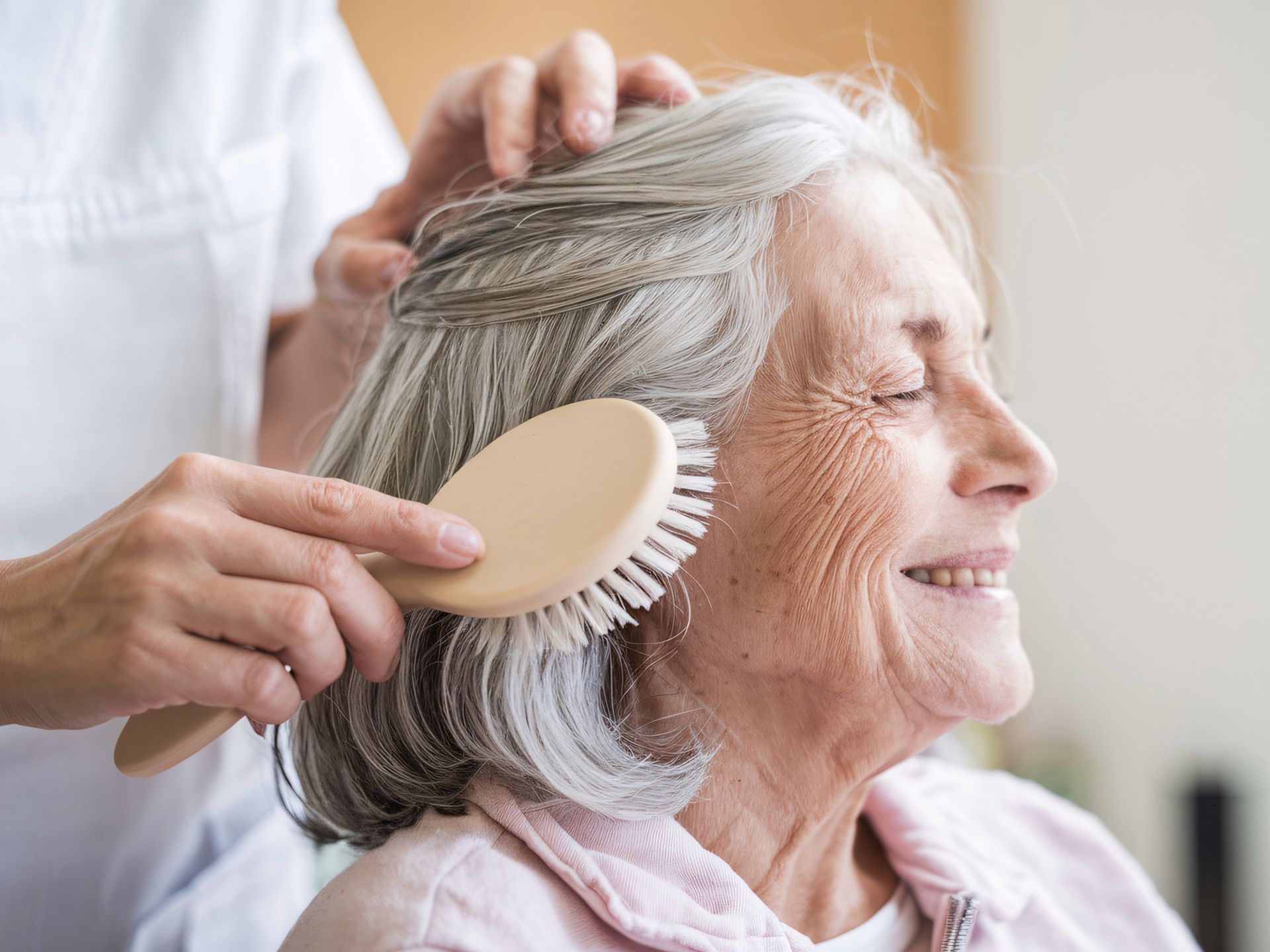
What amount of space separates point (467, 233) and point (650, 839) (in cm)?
60

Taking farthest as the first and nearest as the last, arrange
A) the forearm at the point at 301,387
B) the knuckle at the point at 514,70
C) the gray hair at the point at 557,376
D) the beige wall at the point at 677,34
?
the beige wall at the point at 677,34 < the forearm at the point at 301,387 < the knuckle at the point at 514,70 < the gray hair at the point at 557,376

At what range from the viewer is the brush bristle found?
0.72 meters

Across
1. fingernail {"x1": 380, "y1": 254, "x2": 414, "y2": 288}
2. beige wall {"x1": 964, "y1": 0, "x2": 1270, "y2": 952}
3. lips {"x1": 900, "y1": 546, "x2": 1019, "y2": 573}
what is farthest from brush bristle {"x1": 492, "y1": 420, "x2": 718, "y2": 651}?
beige wall {"x1": 964, "y1": 0, "x2": 1270, "y2": 952}

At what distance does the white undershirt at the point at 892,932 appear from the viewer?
0.96m

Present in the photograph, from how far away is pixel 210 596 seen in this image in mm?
595

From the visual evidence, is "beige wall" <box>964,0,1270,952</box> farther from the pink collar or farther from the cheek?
the pink collar

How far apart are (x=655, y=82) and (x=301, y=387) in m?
0.67

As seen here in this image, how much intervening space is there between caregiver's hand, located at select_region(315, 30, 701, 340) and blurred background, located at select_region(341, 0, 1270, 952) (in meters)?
0.98

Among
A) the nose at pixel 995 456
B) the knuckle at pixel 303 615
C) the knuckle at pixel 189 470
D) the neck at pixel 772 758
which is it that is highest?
the knuckle at pixel 189 470

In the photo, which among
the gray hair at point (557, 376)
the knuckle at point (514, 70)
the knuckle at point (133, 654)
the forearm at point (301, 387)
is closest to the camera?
the knuckle at point (133, 654)

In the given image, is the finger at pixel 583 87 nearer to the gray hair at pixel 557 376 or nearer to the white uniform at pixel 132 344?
the gray hair at pixel 557 376

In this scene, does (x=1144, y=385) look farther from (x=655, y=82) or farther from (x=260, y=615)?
(x=260, y=615)

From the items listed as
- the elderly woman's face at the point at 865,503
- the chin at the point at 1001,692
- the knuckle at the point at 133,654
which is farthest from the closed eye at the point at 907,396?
the knuckle at the point at 133,654

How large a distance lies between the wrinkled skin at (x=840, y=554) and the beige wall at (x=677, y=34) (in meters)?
1.63
